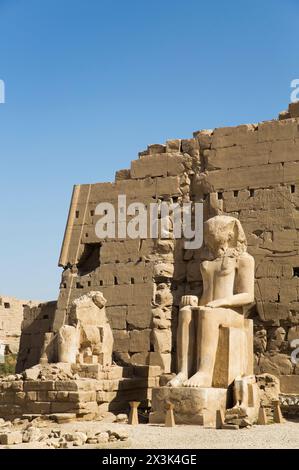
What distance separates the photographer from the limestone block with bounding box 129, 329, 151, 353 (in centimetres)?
1368

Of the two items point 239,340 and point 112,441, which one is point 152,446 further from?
point 239,340

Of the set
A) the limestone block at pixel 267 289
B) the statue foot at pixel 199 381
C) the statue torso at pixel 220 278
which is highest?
the limestone block at pixel 267 289

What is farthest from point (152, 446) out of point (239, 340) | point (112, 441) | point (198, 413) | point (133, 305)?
point (133, 305)

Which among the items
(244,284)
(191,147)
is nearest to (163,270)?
(191,147)

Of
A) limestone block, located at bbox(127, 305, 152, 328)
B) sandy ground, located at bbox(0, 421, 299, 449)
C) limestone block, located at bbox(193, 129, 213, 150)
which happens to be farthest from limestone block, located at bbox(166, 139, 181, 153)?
sandy ground, located at bbox(0, 421, 299, 449)

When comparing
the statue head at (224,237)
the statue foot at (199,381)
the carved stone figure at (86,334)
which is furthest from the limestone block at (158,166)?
the statue foot at (199,381)

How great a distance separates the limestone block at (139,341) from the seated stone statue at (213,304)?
3.89m

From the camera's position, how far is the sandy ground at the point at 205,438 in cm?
667

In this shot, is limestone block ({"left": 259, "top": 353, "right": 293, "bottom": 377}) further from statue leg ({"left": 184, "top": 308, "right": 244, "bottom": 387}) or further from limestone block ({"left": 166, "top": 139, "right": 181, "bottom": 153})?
limestone block ({"left": 166, "top": 139, "right": 181, "bottom": 153})

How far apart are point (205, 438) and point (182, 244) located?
7.00 meters

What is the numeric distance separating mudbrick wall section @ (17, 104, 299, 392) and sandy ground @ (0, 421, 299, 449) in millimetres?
4175

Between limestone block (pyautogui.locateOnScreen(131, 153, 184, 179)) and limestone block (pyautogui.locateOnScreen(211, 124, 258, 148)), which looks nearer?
limestone block (pyautogui.locateOnScreen(211, 124, 258, 148))

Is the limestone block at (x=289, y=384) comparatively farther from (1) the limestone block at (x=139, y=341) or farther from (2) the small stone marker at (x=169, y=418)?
(2) the small stone marker at (x=169, y=418)

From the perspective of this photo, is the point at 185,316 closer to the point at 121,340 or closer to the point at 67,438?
the point at 67,438
